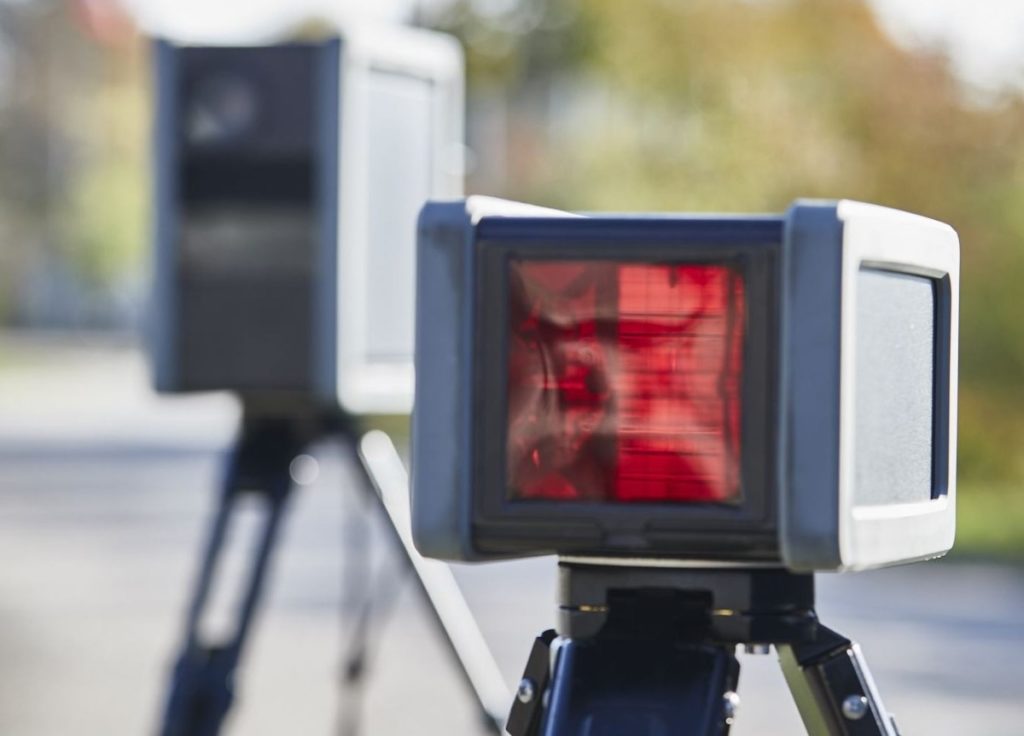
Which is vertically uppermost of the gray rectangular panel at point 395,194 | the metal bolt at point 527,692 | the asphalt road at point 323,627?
the gray rectangular panel at point 395,194

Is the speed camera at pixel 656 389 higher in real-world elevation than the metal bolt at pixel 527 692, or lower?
higher

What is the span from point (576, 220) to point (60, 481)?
1728 centimetres

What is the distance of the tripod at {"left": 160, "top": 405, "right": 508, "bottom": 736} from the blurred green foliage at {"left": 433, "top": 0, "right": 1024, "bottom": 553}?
7.12 m

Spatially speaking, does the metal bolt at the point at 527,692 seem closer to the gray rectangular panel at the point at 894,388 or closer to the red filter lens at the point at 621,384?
the red filter lens at the point at 621,384

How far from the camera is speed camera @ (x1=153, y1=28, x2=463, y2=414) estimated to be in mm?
4707

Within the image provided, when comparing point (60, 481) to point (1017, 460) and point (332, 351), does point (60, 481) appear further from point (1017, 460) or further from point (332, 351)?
point (332, 351)

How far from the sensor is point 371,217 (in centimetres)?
482

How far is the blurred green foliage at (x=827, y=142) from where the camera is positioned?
14461 mm

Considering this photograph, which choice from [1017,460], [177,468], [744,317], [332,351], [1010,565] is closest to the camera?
[744,317]

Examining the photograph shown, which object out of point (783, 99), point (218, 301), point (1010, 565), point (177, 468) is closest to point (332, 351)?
point (218, 301)

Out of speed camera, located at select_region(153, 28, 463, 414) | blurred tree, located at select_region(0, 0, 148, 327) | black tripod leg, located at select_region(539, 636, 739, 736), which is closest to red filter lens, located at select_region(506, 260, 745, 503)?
black tripod leg, located at select_region(539, 636, 739, 736)

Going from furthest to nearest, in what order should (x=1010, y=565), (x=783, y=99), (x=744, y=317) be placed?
(x=783, y=99), (x=1010, y=565), (x=744, y=317)

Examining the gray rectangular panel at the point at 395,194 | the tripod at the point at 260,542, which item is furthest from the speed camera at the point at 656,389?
the tripod at the point at 260,542

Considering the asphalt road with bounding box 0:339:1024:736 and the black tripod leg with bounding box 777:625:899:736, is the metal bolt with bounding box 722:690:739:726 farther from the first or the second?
the asphalt road with bounding box 0:339:1024:736
